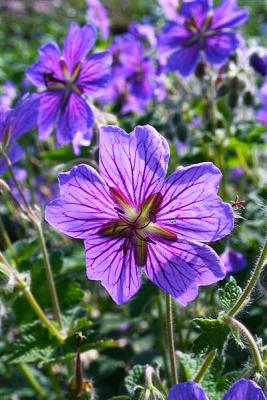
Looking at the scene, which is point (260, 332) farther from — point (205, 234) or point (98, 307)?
point (205, 234)

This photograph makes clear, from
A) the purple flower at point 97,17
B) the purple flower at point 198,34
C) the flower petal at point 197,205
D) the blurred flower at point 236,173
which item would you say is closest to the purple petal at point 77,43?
the purple flower at point 198,34

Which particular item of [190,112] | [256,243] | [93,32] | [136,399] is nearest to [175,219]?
[136,399]

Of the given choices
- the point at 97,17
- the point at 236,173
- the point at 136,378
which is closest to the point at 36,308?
the point at 136,378

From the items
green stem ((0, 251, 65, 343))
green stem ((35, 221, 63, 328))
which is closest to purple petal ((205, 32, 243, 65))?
green stem ((35, 221, 63, 328))

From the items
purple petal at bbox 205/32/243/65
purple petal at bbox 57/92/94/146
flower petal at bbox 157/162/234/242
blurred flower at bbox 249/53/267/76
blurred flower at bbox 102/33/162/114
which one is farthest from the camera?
blurred flower at bbox 102/33/162/114

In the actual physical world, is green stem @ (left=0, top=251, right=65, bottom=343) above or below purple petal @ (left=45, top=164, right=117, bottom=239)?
below

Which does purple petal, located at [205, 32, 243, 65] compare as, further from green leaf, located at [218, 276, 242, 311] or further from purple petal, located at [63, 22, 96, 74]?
green leaf, located at [218, 276, 242, 311]

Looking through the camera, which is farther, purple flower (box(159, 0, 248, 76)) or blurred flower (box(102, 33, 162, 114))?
blurred flower (box(102, 33, 162, 114))

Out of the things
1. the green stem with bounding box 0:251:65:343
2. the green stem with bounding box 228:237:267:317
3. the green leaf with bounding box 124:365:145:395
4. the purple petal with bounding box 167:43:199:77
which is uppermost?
the purple petal with bounding box 167:43:199:77
